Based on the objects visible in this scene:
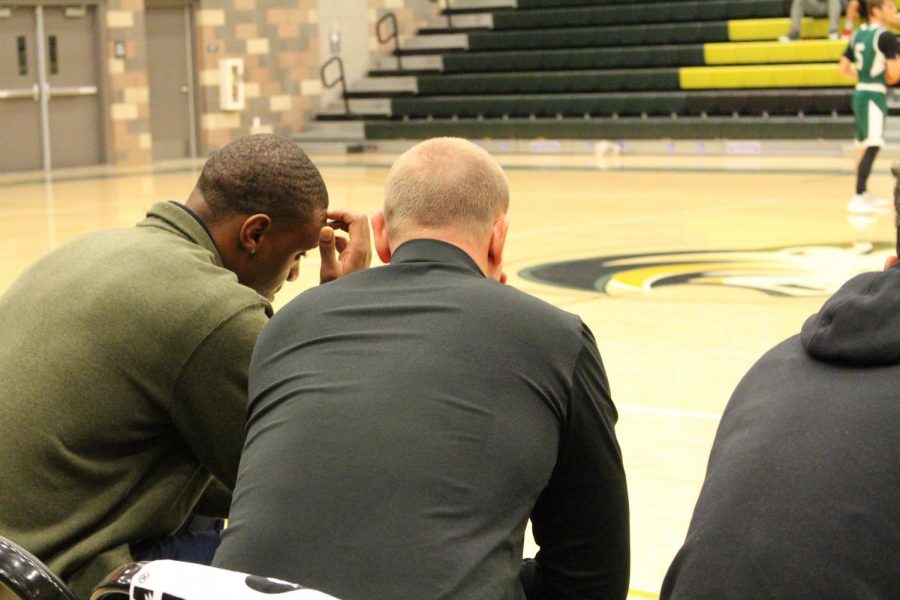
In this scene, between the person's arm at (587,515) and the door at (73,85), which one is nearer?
the person's arm at (587,515)

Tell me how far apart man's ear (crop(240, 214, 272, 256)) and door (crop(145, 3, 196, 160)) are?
1664 centimetres

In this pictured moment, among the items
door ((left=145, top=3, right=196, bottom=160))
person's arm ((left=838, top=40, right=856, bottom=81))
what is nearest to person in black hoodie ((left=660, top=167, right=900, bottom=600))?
person's arm ((left=838, top=40, right=856, bottom=81))

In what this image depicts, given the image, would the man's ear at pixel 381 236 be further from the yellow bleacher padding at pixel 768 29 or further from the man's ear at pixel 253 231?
the yellow bleacher padding at pixel 768 29

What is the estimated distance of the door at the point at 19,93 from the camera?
54.3 feet

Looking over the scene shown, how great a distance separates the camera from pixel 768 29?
17.8 metres

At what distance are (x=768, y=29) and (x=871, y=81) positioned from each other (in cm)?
717

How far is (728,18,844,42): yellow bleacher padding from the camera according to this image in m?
17.5

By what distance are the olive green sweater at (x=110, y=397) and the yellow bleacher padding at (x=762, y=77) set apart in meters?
15.4

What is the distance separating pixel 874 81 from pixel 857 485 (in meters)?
9.85

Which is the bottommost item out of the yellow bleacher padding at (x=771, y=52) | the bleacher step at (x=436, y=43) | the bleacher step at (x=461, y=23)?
the yellow bleacher padding at (x=771, y=52)

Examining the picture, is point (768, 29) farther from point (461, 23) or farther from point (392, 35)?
point (392, 35)

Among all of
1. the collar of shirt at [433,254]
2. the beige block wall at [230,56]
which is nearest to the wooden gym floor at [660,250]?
the beige block wall at [230,56]

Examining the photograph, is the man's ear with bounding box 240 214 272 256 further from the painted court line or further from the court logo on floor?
the court logo on floor

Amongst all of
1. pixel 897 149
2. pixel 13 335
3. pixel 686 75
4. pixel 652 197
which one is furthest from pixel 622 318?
pixel 686 75
